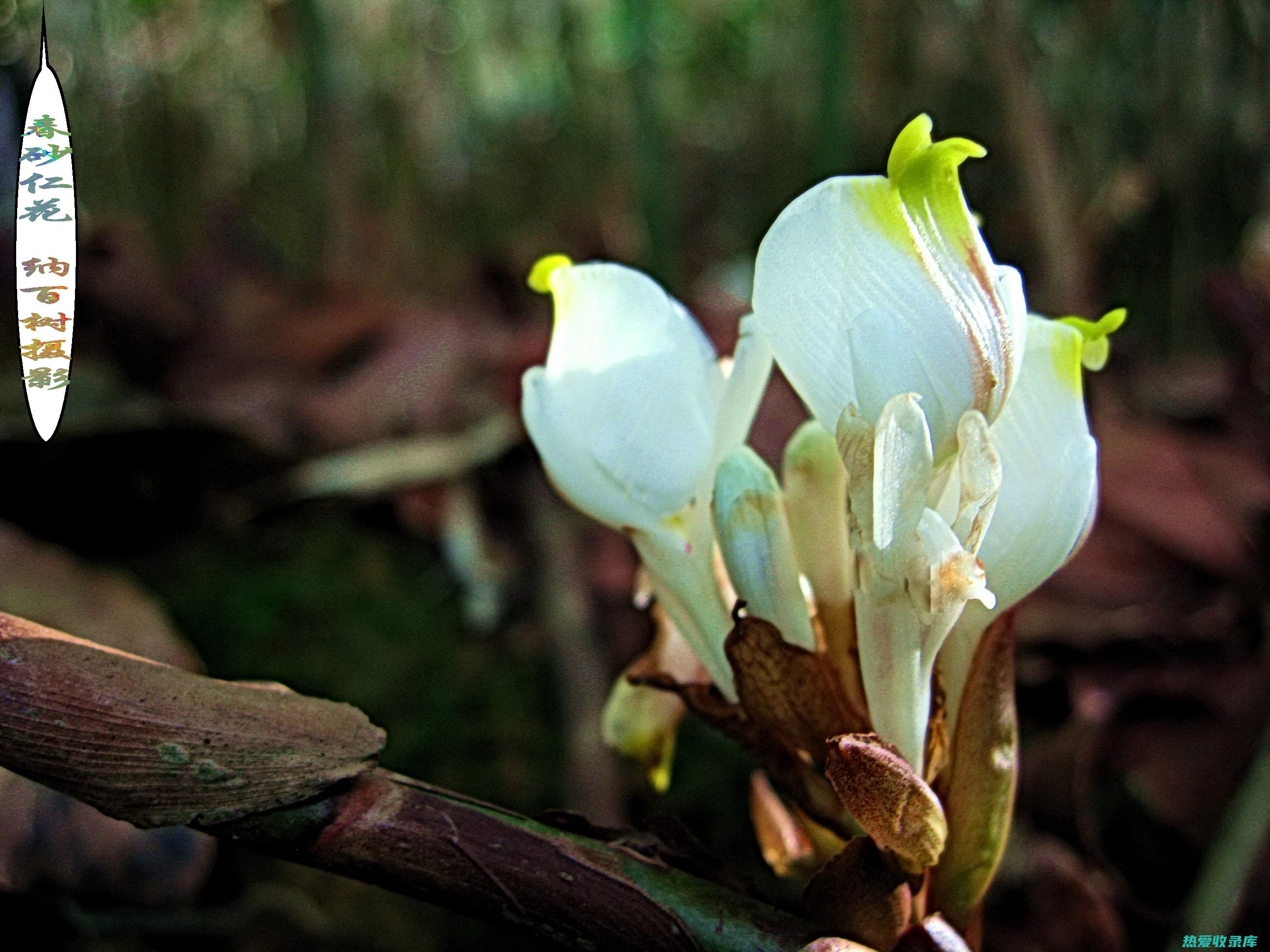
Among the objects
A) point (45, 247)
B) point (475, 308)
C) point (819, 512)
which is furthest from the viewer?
point (475, 308)

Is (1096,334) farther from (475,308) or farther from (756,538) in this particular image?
(475,308)

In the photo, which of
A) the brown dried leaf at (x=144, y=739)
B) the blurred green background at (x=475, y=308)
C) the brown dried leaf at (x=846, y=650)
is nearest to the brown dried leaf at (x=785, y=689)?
the brown dried leaf at (x=846, y=650)

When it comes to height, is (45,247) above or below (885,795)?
above

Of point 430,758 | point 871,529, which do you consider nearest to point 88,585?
point 430,758

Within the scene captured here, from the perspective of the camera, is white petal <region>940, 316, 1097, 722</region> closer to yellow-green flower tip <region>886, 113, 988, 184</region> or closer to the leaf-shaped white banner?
yellow-green flower tip <region>886, 113, 988, 184</region>

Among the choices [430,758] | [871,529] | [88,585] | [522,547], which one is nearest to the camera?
[871,529]

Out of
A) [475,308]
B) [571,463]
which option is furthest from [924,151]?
[475,308]

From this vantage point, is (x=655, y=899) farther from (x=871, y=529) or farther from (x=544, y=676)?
(x=544, y=676)
